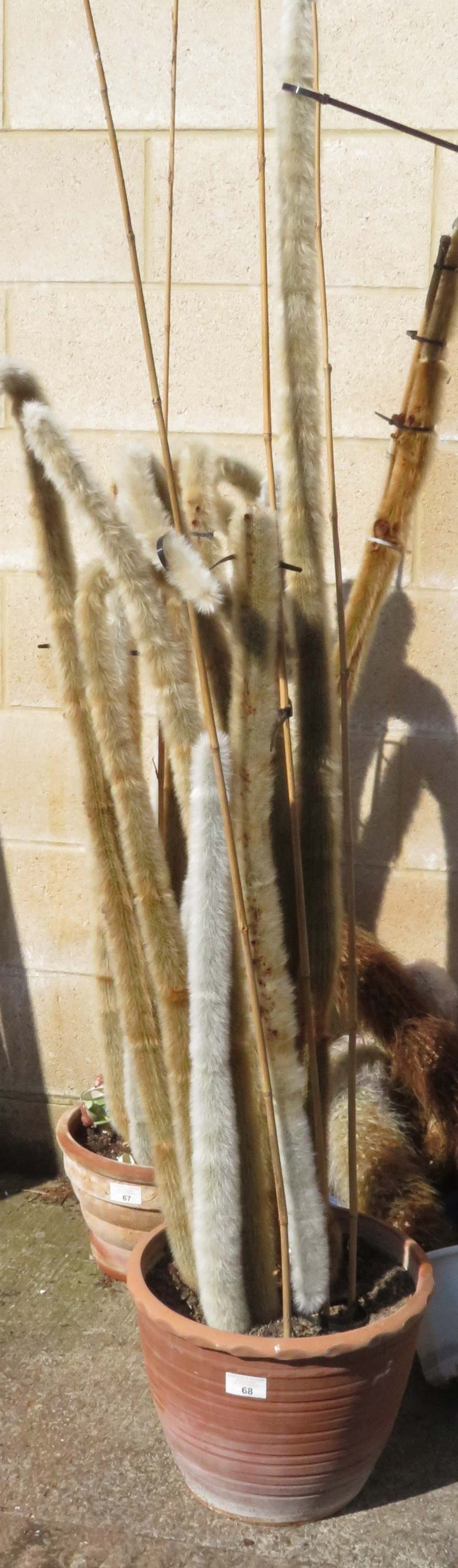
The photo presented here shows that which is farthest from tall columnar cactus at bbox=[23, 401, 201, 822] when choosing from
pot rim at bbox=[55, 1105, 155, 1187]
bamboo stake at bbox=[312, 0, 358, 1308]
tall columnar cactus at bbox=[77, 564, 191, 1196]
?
pot rim at bbox=[55, 1105, 155, 1187]

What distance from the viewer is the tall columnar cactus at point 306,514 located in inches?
55.9

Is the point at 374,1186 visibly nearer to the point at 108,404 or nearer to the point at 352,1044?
the point at 352,1044

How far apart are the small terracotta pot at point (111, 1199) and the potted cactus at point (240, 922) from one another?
274 mm

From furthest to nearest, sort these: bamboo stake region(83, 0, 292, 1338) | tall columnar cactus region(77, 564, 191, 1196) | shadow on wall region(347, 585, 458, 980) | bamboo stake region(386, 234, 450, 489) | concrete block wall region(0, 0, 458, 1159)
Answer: shadow on wall region(347, 585, 458, 980)
concrete block wall region(0, 0, 458, 1159)
bamboo stake region(386, 234, 450, 489)
tall columnar cactus region(77, 564, 191, 1196)
bamboo stake region(83, 0, 292, 1338)

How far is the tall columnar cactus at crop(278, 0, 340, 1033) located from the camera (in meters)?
1.42

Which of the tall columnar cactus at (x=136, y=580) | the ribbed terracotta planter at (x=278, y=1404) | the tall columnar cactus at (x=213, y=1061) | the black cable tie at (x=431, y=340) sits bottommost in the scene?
the ribbed terracotta planter at (x=278, y=1404)

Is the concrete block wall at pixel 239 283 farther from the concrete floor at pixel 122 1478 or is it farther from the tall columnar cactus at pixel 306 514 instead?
the concrete floor at pixel 122 1478

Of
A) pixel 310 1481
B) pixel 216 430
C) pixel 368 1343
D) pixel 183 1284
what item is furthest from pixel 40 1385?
pixel 216 430

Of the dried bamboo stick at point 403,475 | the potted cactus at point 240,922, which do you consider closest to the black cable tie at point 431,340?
the dried bamboo stick at point 403,475

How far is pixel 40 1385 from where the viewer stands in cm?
188

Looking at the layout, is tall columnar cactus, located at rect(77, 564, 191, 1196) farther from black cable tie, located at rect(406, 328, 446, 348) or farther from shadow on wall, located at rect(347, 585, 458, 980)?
shadow on wall, located at rect(347, 585, 458, 980)

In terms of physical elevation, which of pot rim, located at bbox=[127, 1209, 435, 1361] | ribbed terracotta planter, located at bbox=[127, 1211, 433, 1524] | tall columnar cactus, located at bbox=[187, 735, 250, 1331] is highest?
tall columnar cactus, located at bbox=[187, 735, 250, 1331]

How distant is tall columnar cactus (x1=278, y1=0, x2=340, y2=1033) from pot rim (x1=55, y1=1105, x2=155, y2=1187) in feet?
1.85

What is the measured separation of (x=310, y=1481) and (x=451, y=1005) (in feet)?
2.89
